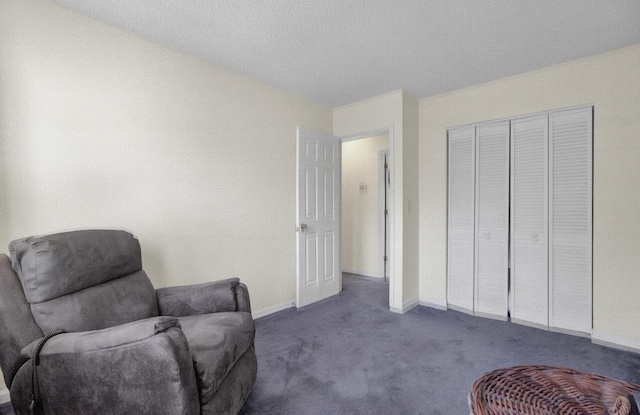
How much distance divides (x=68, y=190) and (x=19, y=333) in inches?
42.4

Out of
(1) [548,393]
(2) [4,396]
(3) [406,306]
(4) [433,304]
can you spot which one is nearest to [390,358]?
(3) [406,306]

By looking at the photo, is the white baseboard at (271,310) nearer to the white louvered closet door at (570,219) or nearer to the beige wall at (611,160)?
the white louvered closet door at (570,219)

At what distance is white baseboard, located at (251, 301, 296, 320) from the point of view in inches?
132

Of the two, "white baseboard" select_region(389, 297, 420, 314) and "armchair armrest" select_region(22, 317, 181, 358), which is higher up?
"armchair armrest" select_region(22, 317, 181, 358)

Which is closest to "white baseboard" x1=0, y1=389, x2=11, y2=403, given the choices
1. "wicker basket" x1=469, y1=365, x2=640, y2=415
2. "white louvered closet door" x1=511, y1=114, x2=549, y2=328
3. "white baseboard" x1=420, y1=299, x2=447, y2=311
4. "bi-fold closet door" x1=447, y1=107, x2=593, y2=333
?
"wicker basket" x1=469, y1=365, x2=640, y2=415

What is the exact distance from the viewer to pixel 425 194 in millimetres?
3926

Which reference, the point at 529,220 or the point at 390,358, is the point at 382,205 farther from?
the point at 390,358

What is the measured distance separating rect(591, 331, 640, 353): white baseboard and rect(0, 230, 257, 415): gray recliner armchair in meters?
2.95

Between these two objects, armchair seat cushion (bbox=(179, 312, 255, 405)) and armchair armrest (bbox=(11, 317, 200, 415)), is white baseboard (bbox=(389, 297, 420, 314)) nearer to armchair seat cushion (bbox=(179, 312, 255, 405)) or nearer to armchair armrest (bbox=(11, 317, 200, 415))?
armchair seat cushion (bbox=(179, 312, 255, 405))

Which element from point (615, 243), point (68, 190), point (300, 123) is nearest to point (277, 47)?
point (300, 123)

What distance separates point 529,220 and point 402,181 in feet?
4.28

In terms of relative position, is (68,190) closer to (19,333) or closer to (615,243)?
(19,333)

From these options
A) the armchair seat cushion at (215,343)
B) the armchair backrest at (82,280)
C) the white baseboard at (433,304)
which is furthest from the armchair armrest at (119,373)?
the white baseboard at (433,304)

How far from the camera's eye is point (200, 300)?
2.06 metres
